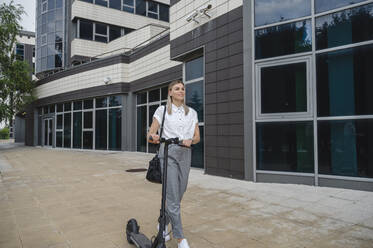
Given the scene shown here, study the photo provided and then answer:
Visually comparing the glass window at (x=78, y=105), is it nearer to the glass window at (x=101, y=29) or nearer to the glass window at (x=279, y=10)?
the glass window at (x=101, y=29)

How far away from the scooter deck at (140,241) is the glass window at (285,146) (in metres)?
4.38

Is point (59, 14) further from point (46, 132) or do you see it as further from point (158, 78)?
point (158, 78)

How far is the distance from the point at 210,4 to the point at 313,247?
22.8 feet

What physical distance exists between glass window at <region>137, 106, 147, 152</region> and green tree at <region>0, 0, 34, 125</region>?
11.4 meters

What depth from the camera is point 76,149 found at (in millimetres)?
17984

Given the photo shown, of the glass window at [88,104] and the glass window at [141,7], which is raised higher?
the glass window at [141,7]

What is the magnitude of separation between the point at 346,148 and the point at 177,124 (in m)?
4.51

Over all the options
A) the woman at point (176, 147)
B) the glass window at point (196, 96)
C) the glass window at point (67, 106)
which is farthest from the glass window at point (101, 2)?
the woman at point (176, 147)

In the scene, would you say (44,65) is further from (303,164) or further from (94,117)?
(303,164)

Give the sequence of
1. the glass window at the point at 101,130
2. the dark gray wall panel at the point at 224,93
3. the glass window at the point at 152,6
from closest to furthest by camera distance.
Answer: the dark gray wall panel at the point at 224,93 < the glass window at the point at 101,130 < the glass window at the point at 152,6

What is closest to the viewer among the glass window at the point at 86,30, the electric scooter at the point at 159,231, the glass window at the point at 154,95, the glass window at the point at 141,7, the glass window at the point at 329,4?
the electric scooter at the point at 159,231

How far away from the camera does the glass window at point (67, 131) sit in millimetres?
18766

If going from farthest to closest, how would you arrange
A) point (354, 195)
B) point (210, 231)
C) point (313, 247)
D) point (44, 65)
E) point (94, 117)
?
point (44, 65)
point (94, 117)
point (354, 195)
point (210, 231)
point (313, 247)

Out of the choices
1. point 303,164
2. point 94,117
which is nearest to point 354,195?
point 303,164
